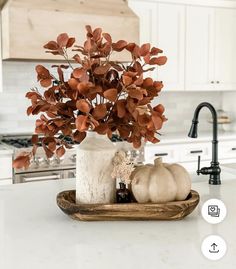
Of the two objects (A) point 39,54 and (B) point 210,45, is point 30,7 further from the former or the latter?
(B) point 210,45

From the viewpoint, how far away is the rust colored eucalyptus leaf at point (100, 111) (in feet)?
4.56

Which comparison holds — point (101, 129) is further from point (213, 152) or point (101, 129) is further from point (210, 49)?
point (210, 49)

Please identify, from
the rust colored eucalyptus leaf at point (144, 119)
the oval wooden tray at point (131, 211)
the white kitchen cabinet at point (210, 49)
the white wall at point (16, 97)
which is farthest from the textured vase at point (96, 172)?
the white kitchen cabinet at point (210, 49)

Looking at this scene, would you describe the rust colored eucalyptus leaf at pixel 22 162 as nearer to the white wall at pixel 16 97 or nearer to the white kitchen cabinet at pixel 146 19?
the white wall at pixel 16 97

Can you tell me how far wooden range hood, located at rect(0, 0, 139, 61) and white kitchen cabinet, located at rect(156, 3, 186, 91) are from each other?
440 millimetres

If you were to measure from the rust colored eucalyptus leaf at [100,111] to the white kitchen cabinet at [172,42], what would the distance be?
3.09 m

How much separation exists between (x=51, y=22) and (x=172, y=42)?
1309mm

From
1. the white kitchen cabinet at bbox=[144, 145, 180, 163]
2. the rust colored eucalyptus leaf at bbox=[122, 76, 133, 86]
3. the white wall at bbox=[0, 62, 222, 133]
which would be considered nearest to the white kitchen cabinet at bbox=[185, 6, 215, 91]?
the white kitchen cabinet at bbox=[144, 145, 180, 163]

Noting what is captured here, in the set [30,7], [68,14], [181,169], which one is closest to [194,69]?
[68,14]

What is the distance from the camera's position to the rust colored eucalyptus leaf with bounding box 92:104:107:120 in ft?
4.56

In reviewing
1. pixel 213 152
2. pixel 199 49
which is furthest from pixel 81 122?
pixel 199 49

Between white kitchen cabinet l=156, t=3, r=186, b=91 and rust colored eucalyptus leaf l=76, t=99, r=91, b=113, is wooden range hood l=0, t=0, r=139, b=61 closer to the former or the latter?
white kitchen cabinet l=156, t=3, r=186, b=91

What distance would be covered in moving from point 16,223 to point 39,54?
237 cm

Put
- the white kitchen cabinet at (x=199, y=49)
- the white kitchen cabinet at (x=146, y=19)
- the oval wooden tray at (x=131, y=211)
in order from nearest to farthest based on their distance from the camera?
1. the oval wooden tray at (x=131, y=211)
2. the white kitchen cabinet at (x=146, y=19)
3. the white kitchen cabinet at (x=199, y=49)
